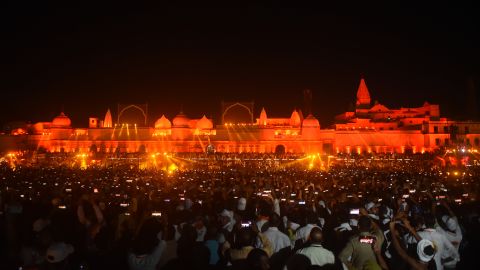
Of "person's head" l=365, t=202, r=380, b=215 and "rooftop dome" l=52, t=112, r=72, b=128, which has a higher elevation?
"rooftop dome" l=52, t=112, r=72, b=128

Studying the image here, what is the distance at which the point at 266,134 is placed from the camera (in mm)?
70938

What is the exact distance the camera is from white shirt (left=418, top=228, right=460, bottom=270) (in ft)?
21.5

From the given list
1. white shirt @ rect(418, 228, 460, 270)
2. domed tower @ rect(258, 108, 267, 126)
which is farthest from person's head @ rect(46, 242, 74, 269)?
domed tower @ rect(258, 108, 267, 126)

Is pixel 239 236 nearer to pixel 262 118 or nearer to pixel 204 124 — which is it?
pixel 204 124

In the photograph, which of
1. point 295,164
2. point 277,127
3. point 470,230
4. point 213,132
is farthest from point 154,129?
point 470,230

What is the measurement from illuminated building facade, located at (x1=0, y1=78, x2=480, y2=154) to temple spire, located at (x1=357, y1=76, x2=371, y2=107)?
2251mm

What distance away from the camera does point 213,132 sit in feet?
242

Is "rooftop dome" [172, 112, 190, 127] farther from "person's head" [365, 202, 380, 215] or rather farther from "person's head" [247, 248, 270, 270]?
"person's head" [247, 248, 270, 270]

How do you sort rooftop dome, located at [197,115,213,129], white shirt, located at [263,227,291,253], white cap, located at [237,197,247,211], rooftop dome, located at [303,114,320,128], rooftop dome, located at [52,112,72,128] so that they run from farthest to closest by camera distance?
1. rooftop dome, located at [52,112,72,128]
2. rooftop dome, located at [197,115,213,129]
3. rooftop dome, located at [303,114,320,128]
4. white cap, located at [237,197,247,211]
5. white shirt, located at [263,227,291,253]

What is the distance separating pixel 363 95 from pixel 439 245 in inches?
3044

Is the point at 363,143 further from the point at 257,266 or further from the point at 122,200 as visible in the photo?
the point at 257,266

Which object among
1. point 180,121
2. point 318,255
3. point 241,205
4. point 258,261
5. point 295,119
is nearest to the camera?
point 258,261

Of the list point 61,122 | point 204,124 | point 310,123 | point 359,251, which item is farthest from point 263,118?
point 359,251

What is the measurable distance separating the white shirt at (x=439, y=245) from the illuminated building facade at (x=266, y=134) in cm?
6134
